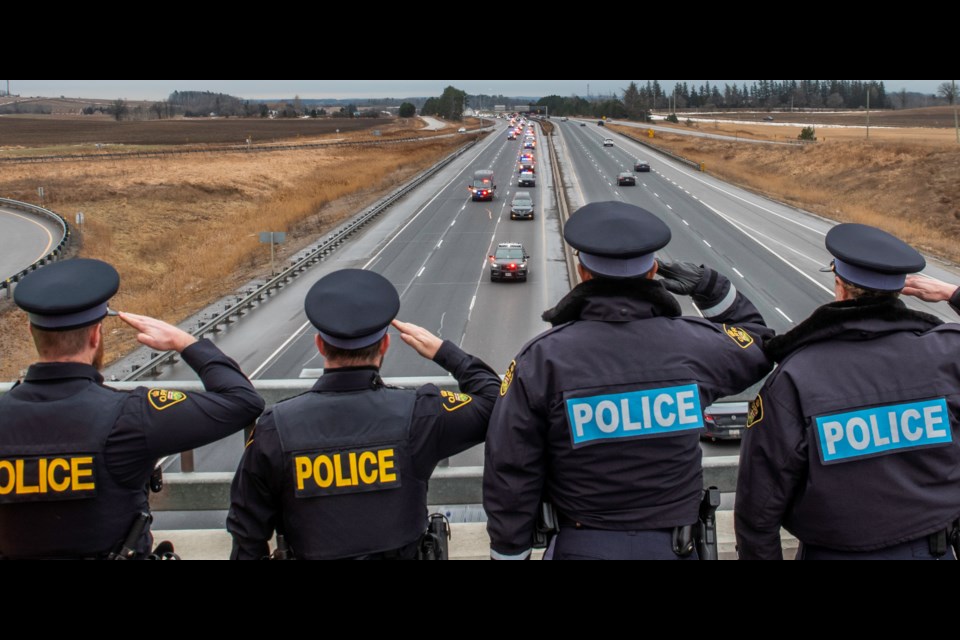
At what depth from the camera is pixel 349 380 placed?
315 cm

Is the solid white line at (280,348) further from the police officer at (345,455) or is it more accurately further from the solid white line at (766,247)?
the solid white line at (766,247)

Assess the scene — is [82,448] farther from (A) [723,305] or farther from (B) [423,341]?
(A) [723,305]

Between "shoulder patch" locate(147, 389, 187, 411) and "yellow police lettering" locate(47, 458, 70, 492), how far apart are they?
0.37m

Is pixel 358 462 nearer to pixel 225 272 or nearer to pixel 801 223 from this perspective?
pixel 225 272

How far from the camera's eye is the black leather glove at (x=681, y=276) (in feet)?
11.7

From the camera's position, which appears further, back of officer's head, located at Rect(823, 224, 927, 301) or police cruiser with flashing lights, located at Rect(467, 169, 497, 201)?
police cruiser with flashing lights, located at Rect(467, 169, 497, 201)

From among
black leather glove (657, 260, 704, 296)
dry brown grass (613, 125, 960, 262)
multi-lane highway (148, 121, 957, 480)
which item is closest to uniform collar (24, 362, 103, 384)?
multi-lane highway (148, 121, 957, 480)

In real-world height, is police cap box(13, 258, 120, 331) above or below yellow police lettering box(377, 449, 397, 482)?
above

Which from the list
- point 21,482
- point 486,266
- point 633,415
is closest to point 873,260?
point 633,415

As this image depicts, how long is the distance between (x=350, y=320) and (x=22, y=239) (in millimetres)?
47484

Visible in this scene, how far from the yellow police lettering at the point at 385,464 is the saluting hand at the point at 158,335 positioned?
99 cm

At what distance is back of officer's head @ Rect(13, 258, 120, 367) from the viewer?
3102 mm

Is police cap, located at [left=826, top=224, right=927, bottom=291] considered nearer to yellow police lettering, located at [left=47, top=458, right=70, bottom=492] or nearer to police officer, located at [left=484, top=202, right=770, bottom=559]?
police officer, located at [left=484, top=202, right=770, bottom=559]

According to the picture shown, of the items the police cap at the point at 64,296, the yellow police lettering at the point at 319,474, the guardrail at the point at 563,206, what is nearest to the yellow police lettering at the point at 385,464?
the yellow police lettering at the point at 319,474
